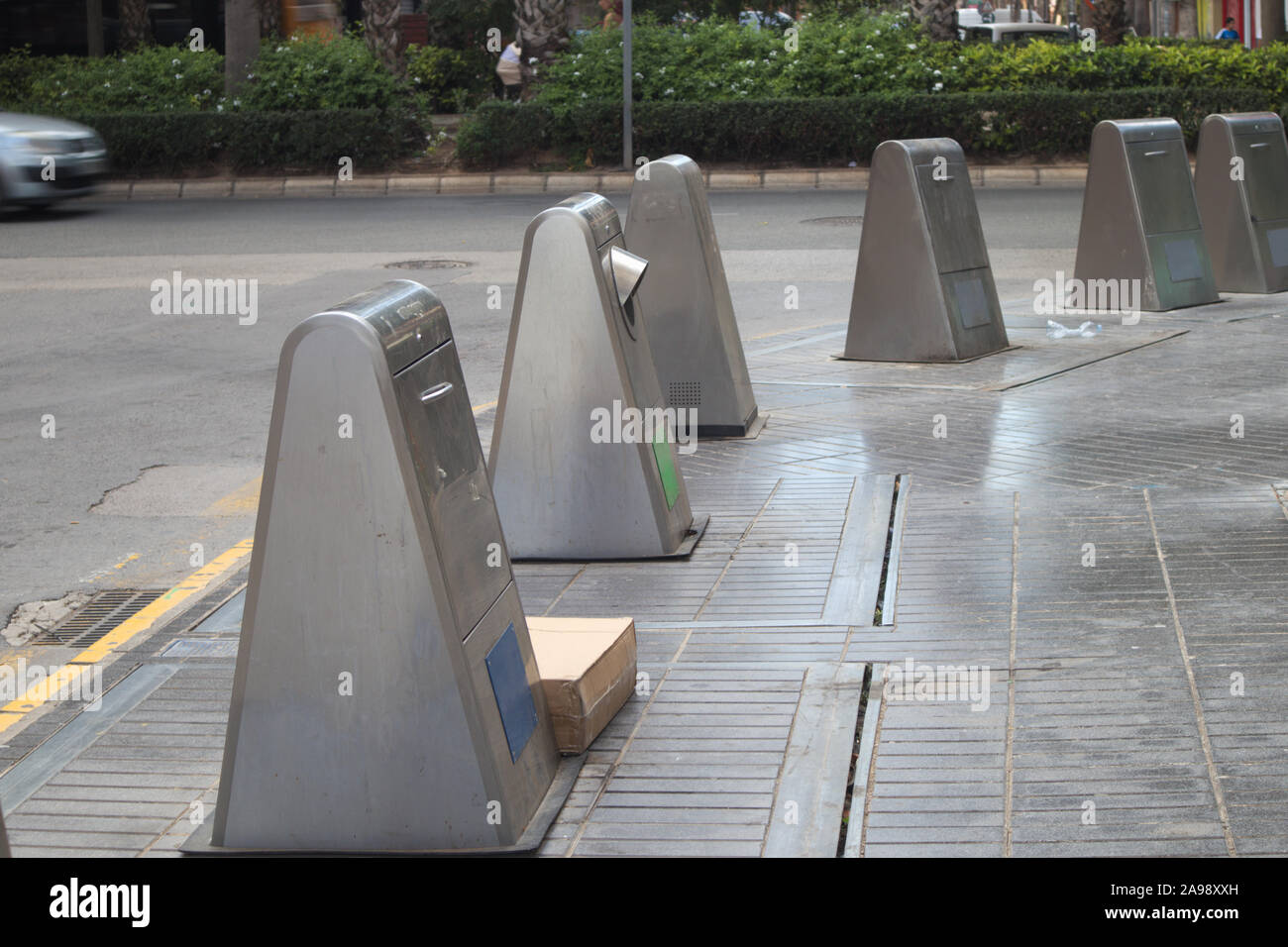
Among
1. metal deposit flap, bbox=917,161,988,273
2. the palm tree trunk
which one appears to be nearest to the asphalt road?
metal deposit flap, bbox=917,161,988,273

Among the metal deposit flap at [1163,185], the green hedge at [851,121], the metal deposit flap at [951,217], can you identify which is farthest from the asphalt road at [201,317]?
the metal deposit flap at [951,217]

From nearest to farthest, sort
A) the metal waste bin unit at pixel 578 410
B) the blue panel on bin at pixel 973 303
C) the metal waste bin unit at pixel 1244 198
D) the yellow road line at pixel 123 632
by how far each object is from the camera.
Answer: the yellow road line at pixel 123 632, the metal waste bin unit at pixel 578 410, the blue panel on bin at pixel 973 303, the metal waste bin unit at pixel 1244 198

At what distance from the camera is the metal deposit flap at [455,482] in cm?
344

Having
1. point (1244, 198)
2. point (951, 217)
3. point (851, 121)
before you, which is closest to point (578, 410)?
point (951, 217)

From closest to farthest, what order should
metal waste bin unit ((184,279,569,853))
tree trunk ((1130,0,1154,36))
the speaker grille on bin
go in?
metal waste bin unit ((184,279,569,853)) → the speaker grille on bin → tree trunk ((1130,0,1154,36))

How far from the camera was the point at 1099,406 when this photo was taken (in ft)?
26.8

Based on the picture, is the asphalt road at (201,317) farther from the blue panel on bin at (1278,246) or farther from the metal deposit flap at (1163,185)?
the blue panel on bin at (1278,246)

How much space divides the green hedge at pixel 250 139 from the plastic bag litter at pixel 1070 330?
13156mm

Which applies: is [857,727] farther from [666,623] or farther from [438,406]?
[438,406]

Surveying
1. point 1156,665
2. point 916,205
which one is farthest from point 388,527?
point 916,205

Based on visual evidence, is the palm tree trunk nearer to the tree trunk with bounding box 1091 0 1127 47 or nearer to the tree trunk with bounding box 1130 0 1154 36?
the tree trunk with bounding box 1091 0 1127 47

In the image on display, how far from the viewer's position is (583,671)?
13.4 ft

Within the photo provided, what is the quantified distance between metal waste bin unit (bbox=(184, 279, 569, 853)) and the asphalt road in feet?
9.12

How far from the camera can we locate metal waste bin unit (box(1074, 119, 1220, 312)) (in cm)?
1084
